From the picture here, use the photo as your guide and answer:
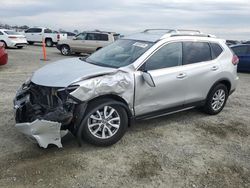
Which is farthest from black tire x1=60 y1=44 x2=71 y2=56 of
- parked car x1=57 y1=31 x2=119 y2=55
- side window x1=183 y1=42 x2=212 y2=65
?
side window x1=183 y1=42 x2=212 y2=65

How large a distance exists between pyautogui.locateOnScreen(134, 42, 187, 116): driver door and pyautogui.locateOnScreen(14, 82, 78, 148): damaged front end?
1.15 metres

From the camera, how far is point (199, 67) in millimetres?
5711

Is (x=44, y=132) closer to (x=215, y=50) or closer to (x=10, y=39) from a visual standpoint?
(x=215, y=50)

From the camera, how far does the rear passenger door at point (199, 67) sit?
557cm

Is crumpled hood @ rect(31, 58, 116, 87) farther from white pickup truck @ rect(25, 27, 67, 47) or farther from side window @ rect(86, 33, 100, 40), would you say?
white pickup truck @ rect(25, 27, 67, 47)

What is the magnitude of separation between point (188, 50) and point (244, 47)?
31.3 feet

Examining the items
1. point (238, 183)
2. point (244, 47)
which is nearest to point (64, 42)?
point (244, 47)

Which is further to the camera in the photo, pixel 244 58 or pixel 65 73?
pixel 244 58

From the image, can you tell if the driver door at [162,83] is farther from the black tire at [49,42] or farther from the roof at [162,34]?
the black tire at [49,42]

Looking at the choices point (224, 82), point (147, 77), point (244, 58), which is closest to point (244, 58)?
point (244, 58)

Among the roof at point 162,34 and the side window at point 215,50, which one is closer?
the roof at point 162,34

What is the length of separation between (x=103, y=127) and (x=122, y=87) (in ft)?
2.14

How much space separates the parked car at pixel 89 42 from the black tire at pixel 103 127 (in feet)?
48.7

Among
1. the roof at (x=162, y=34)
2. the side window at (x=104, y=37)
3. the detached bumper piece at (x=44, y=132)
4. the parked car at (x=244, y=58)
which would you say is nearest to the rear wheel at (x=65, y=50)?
the side window at (x=104, y=37)
